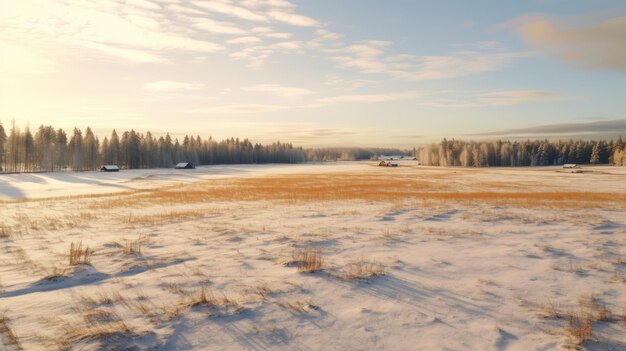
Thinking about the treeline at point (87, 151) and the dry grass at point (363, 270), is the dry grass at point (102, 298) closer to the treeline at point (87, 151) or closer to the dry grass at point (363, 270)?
the dry grass at point (363, 270)

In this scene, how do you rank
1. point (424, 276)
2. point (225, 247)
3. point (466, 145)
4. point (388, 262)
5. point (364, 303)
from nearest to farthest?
point (364, 303)
point (424, 276)
point (388, 262)
point (225, 247)
point (466, 145)

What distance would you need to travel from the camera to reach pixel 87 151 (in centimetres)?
10519

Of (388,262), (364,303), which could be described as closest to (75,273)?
(364,303)

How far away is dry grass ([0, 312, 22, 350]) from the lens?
5883mm

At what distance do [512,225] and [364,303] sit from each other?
506 inches

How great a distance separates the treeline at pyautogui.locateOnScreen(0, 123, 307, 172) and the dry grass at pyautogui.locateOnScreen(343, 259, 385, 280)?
112403mm

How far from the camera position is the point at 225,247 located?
1285 centimetres

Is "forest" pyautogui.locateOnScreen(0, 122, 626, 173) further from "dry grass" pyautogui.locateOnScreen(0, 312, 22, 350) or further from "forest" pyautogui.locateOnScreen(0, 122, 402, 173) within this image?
"dry grass" pyautogui.locateOnScreen(0, 312, 22, 350)

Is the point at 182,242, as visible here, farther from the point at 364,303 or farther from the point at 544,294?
the point at 544,294

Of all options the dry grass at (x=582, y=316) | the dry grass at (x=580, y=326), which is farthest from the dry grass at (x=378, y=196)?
the dry grass at (x=580, y=326)

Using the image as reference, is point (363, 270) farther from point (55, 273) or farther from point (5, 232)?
point (5, 232)

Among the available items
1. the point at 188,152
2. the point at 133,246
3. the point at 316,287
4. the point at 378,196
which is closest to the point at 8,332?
the point at 316,287

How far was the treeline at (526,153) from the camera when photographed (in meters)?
146

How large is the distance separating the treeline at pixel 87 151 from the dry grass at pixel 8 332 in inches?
4333
